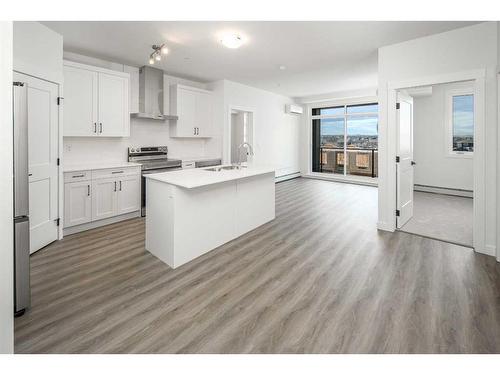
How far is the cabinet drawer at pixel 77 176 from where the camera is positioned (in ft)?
12.8

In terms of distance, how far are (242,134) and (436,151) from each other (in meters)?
4.78

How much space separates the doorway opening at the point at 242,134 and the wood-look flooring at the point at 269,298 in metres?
3.93

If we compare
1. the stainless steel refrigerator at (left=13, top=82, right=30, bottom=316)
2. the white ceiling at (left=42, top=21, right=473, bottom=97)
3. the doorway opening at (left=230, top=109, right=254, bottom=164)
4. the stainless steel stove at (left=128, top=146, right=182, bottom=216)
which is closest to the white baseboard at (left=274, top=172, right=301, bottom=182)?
the doorway opening at (left=230, top=109, right=254, bottom=164)

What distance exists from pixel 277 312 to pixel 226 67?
450 centimetres

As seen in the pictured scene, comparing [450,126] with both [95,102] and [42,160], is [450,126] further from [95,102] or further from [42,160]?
[42,160]

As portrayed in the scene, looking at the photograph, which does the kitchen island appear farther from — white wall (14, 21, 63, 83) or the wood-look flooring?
white wall (14, 21, 63, 83)

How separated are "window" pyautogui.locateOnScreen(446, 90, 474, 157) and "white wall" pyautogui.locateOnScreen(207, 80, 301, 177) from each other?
405 centimetres

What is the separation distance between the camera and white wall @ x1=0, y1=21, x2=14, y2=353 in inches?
56.8

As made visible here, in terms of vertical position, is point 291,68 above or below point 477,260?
above

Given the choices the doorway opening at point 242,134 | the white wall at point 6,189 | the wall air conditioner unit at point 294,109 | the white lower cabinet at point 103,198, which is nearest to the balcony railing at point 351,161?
the wall air conditioner unit at point 294,109
